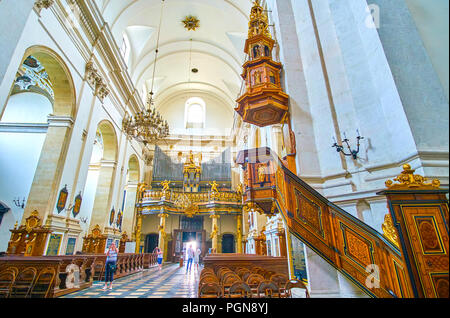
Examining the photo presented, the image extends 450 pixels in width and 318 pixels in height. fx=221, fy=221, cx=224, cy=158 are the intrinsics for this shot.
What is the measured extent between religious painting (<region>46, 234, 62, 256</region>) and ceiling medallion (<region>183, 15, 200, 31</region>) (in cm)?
1187

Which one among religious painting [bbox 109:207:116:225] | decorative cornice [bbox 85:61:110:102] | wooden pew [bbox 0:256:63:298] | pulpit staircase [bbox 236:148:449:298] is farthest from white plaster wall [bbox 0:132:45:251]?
pulpit staircase [bbox 236:148:449:298]

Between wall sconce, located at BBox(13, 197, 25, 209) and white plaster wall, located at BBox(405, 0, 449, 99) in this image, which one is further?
wall sconce, located at BBox(13, 197, 25, 209)

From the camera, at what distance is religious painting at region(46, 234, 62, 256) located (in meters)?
6.14

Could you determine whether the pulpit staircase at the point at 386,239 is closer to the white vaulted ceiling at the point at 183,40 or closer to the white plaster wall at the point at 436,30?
the white plaster wall at the point at 436,30

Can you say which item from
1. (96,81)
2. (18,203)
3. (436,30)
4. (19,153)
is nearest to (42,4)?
(96,81)

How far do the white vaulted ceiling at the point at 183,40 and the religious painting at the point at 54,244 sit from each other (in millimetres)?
8501

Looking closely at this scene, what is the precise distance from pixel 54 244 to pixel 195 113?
45.7 feet

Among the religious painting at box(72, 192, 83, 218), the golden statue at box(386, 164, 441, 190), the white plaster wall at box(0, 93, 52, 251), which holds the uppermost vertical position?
the white plaster wall at box(0, 93, 52, 251)

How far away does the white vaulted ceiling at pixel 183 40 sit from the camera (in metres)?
10.4

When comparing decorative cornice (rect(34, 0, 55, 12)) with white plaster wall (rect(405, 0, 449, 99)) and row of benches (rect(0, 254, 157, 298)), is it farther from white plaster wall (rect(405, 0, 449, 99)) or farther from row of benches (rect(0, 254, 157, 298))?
white plaster wall (rect(405, 0, 449, 99))

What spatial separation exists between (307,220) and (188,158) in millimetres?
13881

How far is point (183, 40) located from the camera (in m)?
13.6
